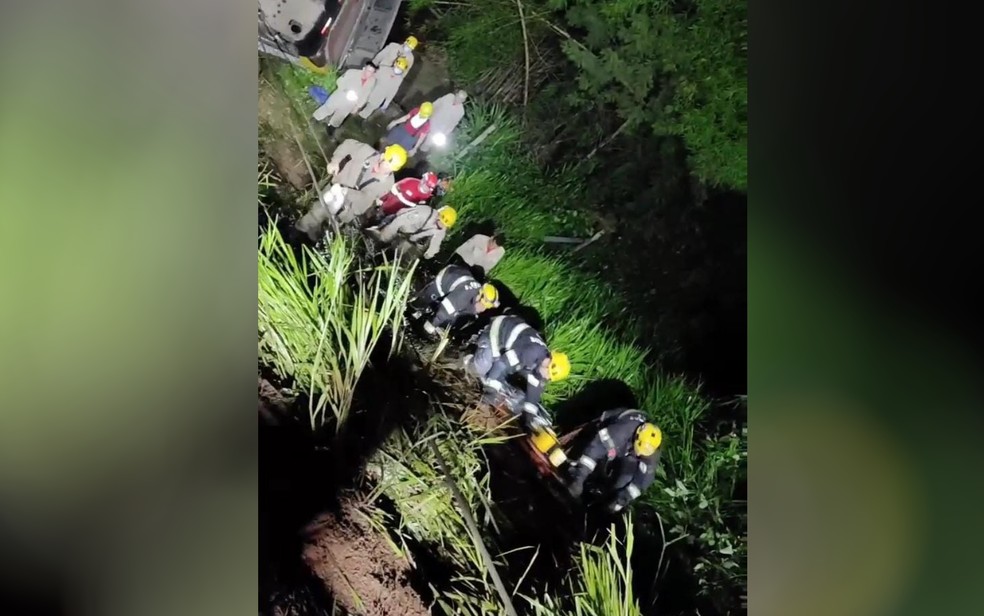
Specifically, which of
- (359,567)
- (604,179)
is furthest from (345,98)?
(359,567)

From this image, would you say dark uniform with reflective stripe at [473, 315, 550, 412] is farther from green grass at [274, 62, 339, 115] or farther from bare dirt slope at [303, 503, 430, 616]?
green grass at [274, 62, 339, 115]

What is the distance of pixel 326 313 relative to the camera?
117 cm

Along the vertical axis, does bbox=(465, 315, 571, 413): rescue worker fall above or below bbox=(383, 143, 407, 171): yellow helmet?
below

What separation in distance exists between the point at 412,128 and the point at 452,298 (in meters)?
0.28

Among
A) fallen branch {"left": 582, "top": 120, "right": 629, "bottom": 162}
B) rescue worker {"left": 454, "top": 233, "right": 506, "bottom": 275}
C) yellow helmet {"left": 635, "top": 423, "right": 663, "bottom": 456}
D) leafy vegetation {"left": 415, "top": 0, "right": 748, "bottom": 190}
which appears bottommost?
yellow helmet {"left": 635, "top": 423, "right": 663, "bottom": 456}

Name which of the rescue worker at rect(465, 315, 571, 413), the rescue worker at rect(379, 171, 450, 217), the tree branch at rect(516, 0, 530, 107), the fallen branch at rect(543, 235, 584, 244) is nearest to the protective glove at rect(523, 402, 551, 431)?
the rescue worker at rect(465, 315, 571, 413)

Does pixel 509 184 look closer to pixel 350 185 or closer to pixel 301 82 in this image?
pixel 350 185

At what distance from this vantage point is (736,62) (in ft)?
3.57

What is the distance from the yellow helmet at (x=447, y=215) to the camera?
115 centimetres

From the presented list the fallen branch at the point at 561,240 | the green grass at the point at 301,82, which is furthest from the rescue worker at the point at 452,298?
the green grass at the point at 301,82

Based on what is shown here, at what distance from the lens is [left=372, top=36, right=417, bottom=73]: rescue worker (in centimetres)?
114

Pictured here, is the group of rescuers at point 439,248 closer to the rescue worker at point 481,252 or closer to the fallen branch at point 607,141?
the rescue worker at point 481,252

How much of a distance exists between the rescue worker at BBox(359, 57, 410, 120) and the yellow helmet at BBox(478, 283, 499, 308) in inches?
13.1
